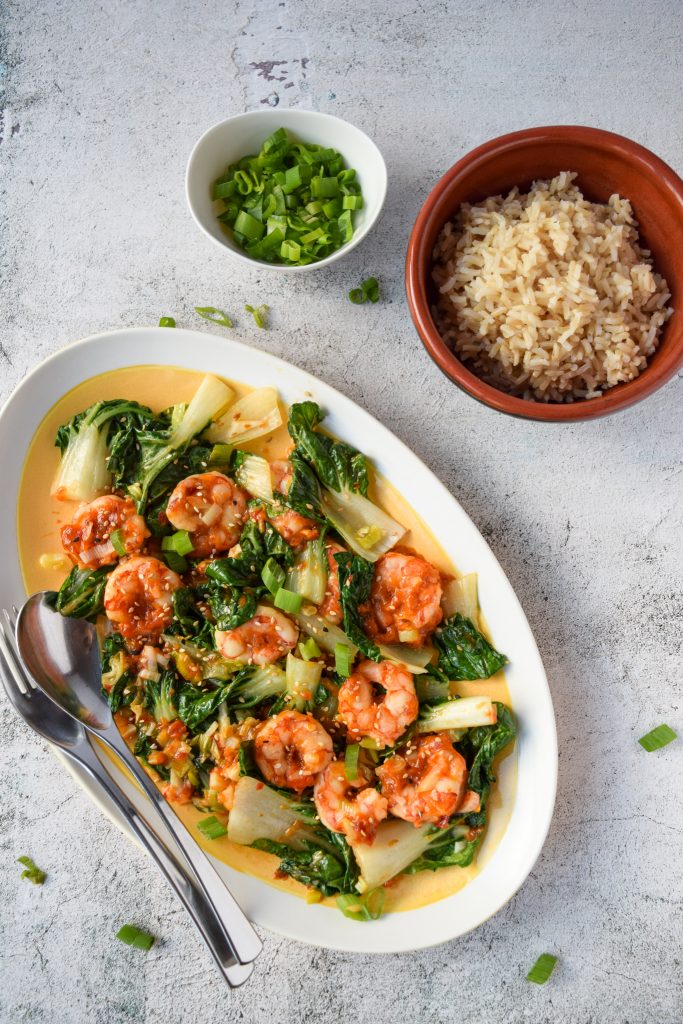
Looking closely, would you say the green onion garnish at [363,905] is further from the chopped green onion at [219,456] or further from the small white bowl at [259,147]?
the small white bowl at [259,147]

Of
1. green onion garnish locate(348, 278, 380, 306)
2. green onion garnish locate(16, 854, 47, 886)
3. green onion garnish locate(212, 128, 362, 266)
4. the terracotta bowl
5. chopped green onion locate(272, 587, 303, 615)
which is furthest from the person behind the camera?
green onion garnish locate(16, 854, 47, 886)

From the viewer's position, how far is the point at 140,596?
109 inches

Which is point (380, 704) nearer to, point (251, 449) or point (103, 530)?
point (251, 449)

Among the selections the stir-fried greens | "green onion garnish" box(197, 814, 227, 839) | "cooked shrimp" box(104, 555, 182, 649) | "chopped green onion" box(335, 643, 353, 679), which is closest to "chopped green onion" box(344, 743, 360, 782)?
the stir-fried greens

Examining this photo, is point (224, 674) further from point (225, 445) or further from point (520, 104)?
point (520, 104)

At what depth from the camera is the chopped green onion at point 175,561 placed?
113 inches

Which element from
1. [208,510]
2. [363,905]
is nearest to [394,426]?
[208,510]

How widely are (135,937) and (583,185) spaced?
3.29m

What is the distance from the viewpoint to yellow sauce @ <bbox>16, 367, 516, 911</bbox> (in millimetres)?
2742

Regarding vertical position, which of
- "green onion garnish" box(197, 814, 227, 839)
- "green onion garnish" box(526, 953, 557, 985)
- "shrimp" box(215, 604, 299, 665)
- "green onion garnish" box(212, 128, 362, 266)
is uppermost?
"green onion garnish" box(212, 128, 362, 266)

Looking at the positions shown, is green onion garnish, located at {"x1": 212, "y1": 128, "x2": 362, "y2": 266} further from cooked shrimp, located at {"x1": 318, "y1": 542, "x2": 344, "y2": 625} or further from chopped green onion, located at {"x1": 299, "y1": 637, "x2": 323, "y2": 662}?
chopped green onion, located at {"x1": 299, "y1": 637, "x2": 323, "y2": 662}

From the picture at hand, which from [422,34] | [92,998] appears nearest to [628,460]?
[422,34]

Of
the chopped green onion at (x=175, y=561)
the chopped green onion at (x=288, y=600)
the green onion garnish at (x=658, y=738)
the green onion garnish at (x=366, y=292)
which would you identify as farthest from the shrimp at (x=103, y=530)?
the green onion garnish at (x=658, y=738)

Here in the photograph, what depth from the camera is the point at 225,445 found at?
286 cm
